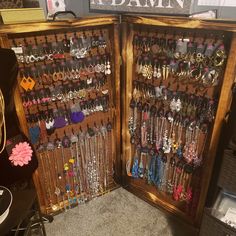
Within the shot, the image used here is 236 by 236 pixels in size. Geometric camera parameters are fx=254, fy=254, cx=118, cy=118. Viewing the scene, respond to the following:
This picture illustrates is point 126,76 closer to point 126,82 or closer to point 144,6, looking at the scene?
point 126,82

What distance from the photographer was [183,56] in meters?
1.55

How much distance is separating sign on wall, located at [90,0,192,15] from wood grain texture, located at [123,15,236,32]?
4 centimetres

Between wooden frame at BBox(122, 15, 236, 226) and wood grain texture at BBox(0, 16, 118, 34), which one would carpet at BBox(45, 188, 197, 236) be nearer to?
wooden frame at BBox(122, 15, 236, 226)

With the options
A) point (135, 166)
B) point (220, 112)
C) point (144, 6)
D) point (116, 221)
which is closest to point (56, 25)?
point (144, 6)

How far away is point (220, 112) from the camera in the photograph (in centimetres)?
145

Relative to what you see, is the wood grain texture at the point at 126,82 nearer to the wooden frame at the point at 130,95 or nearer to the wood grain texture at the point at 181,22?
the wooden frame at the point at 130,95

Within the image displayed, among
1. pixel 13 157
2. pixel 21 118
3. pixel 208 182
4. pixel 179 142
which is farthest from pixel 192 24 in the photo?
pixel 13 157

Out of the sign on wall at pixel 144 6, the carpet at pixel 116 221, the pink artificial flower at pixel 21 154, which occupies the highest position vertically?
the sign on wall at pixel 144 6

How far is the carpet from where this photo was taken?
196cm

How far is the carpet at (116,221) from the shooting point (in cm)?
196

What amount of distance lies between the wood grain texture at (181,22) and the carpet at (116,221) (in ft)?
4.81

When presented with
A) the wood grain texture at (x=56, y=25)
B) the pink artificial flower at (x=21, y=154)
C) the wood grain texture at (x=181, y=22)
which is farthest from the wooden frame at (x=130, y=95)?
the pink artificial flower at (x=21, y=154)

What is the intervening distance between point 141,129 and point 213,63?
76 centimetres

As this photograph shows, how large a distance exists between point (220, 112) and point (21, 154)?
1.17 metres
